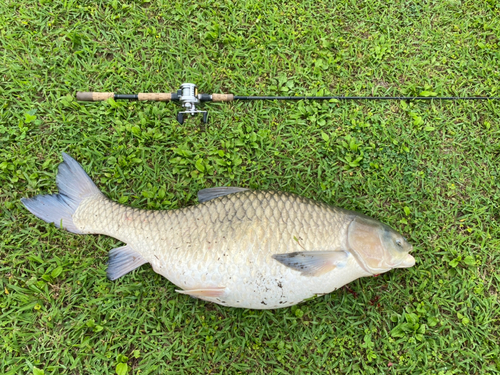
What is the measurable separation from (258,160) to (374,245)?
1157mm

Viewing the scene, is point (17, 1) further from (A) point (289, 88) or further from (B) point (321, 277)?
(B) point (321, 277)

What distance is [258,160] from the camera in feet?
8.79

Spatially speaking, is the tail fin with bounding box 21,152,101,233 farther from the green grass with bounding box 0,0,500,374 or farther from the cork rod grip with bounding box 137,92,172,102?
the cork rod grip with bounding box 137,92,172,102

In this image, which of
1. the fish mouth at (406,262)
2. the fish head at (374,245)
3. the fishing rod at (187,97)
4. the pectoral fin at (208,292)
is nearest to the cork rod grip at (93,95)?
the fishing rod at (187,97)

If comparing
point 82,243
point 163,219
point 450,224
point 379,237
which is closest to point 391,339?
point 379,237

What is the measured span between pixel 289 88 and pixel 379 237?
1.53m

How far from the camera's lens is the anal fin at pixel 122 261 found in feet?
7.55

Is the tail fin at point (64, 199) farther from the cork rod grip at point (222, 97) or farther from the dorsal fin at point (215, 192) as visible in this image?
the cork rod grip at point (222, 97)

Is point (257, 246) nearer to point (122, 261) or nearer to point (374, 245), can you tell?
point (374, 245)

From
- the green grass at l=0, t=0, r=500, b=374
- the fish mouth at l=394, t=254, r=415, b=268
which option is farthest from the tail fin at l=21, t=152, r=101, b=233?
the fish mouth at l=394, t=254, r=415, b=268

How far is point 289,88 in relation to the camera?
9.27 ft

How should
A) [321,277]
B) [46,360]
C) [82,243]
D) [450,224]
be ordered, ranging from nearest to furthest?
[321,277] → [46,360] → [82,243] → [450,224]

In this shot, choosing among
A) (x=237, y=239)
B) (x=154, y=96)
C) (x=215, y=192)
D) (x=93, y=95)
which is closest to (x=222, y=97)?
(x=154, y=96)

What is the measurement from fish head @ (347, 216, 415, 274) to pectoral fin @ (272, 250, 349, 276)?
0.12 meters
